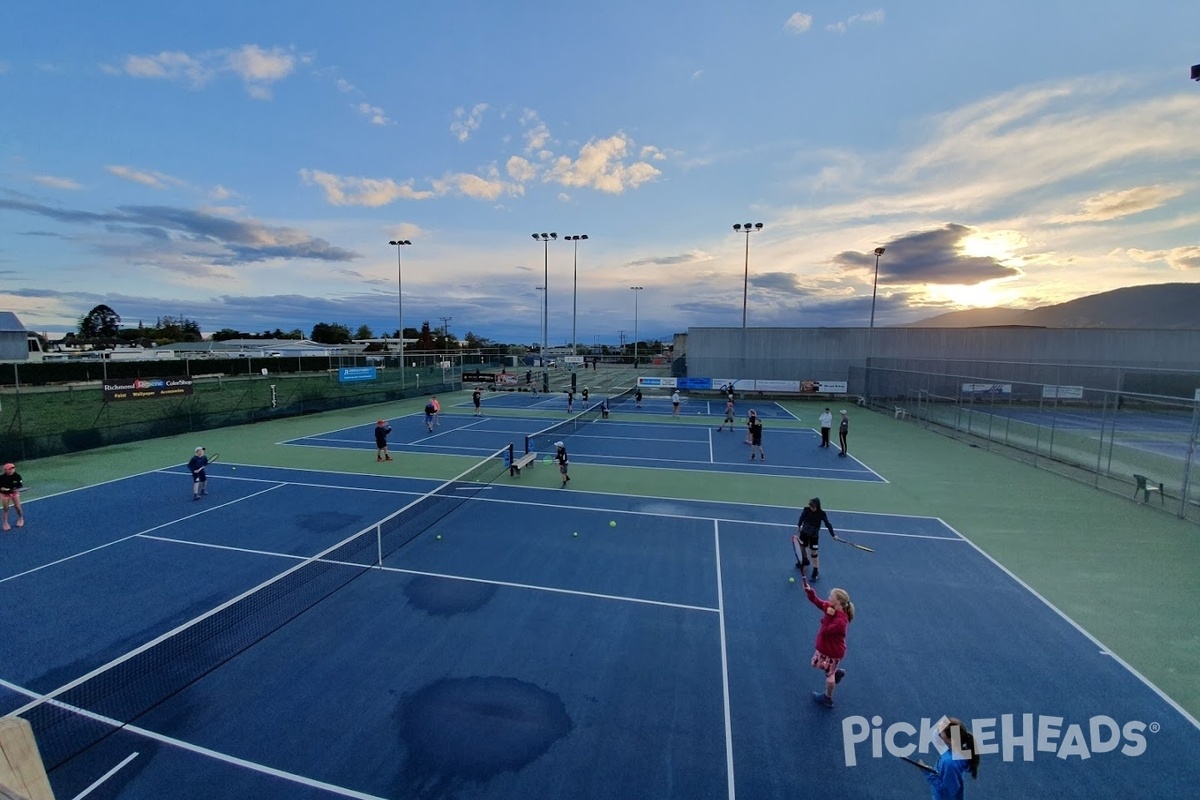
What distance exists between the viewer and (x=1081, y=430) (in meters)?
18.3

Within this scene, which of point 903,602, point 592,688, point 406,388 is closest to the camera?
point 592,688

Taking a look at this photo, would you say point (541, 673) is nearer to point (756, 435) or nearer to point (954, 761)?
point (954, 761)

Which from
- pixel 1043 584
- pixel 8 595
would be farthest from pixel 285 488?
pixel 1043 584

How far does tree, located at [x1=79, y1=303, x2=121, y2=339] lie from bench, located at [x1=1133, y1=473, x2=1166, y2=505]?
185672 millimetres

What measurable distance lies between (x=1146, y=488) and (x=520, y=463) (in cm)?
1736

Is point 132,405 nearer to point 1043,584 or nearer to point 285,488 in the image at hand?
point 285,488

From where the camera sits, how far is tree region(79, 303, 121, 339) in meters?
133

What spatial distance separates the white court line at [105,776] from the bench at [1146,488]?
2059 centimetres

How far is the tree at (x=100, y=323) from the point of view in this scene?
437ft

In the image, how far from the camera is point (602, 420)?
29578mm

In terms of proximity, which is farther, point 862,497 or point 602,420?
point 602,420

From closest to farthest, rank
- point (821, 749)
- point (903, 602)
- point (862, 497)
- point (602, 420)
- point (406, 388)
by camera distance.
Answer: point (821, 749), point (903, 602), point (862, 497), point (602, 420), point (406, 388)

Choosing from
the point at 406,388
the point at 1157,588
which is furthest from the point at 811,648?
the point at 406,388

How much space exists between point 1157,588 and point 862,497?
244 inches
